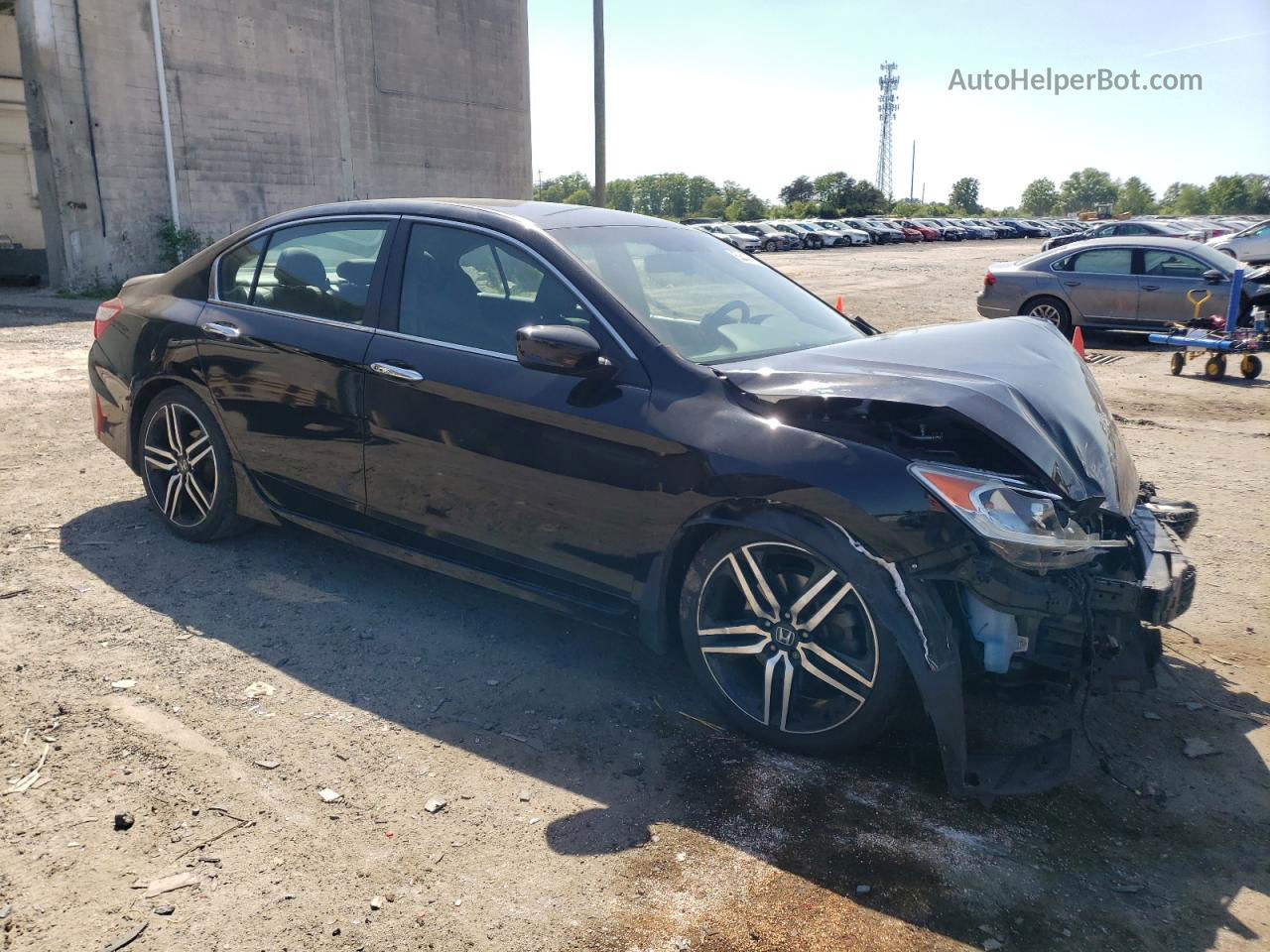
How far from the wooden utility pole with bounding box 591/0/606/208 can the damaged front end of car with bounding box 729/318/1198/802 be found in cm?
1724

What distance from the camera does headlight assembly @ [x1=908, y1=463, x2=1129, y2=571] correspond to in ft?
9.66

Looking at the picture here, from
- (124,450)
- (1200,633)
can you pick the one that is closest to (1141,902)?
(1200,633)

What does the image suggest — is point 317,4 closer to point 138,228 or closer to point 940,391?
point 138,228


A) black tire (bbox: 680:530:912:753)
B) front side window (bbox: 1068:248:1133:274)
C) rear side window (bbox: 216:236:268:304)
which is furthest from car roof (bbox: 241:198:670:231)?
front side window (bbox: 1068:248:1133:274)

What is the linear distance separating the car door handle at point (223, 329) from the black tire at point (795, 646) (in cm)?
256

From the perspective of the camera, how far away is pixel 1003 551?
9.63ft

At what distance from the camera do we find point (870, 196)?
90.4 meters

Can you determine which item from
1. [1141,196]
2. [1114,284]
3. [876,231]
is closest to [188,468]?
[1114,284]

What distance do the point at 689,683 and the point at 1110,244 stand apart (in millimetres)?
12536

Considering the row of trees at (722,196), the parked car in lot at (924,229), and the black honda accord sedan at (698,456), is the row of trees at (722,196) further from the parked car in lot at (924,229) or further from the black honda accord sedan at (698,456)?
the black honda accord sedan at (698,456)

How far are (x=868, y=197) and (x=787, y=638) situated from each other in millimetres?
92364

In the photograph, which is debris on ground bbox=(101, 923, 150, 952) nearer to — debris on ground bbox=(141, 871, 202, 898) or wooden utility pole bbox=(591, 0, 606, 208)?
debris on ground bbox=(141, 871, 202, 898)

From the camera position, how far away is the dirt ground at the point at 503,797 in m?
2.60

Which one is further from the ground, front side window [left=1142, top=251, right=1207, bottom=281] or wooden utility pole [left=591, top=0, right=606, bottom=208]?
wooden utility pole [left=591, top=0, right=606, bottom=208]
